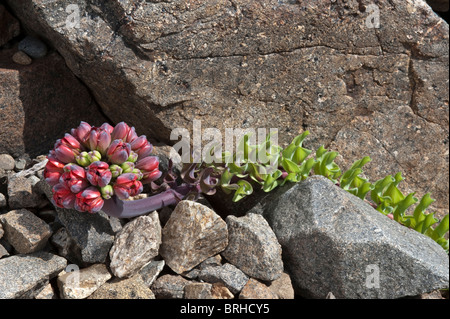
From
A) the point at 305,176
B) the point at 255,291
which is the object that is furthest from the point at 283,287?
the point at 305,176

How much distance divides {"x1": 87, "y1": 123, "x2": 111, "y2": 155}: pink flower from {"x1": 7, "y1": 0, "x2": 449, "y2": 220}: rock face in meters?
0.62

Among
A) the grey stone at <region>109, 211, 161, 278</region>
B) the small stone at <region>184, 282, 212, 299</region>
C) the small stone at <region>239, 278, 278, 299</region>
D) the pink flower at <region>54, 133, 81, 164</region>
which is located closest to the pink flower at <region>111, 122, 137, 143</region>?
the pink flower at <region>54, 133, 81, 164</region>

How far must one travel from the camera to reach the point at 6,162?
3.84m

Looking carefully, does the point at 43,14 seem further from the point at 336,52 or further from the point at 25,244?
the point at 336,52

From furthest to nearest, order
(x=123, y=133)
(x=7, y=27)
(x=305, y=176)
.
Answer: (x=7, y=27) < (x=305, y=176) < (x=123, y=133)

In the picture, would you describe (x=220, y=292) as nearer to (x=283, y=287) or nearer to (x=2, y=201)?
(x=283, y=287)

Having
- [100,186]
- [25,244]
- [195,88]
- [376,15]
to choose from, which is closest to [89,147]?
[100,186]

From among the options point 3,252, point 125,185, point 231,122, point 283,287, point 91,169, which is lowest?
point 283,287

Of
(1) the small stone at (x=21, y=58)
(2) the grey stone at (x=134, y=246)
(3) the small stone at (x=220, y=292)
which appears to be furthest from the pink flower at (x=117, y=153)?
(1) the small stone at (x=21, y=58)

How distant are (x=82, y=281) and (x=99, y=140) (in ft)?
2.57

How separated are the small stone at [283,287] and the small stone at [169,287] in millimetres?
514

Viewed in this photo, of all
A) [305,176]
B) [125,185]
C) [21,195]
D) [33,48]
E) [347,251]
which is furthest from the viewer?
[33,48]

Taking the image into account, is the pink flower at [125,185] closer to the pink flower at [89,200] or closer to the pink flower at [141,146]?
the pink flower at [89,200]

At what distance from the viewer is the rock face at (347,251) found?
3.39m
